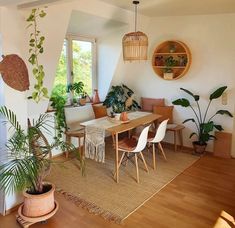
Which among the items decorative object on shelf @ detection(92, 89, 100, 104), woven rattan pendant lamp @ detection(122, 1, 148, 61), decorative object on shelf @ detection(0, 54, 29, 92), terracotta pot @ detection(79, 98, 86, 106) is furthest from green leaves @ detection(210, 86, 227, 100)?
decorative object on shelf @ detection(0, 54, 29, 92)

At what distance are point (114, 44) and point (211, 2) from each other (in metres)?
2.01

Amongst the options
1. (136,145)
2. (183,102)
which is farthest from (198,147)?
(136,145)

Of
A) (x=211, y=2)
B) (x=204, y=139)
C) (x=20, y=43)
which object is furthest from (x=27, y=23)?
(x=204, y=139)

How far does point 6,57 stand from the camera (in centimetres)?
251

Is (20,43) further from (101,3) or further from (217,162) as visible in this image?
(217,162)

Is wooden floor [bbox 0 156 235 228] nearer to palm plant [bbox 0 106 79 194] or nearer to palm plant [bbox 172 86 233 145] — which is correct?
palm plant [bbox 0 106 79 194]

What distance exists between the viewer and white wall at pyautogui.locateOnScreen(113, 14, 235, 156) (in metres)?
4.21

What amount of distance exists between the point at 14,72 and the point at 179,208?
7.52ft

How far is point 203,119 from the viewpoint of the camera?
15.1 feet

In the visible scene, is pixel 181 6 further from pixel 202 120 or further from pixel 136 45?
pixel 202 120

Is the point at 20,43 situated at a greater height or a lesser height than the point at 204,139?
greater

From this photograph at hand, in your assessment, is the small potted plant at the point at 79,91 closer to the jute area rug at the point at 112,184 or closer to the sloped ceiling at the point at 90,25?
the sloped ceiling at the point at 90,25

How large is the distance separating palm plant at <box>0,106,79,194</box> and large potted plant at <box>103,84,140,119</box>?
2491 mm

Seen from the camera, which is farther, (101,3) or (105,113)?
(105,113)
